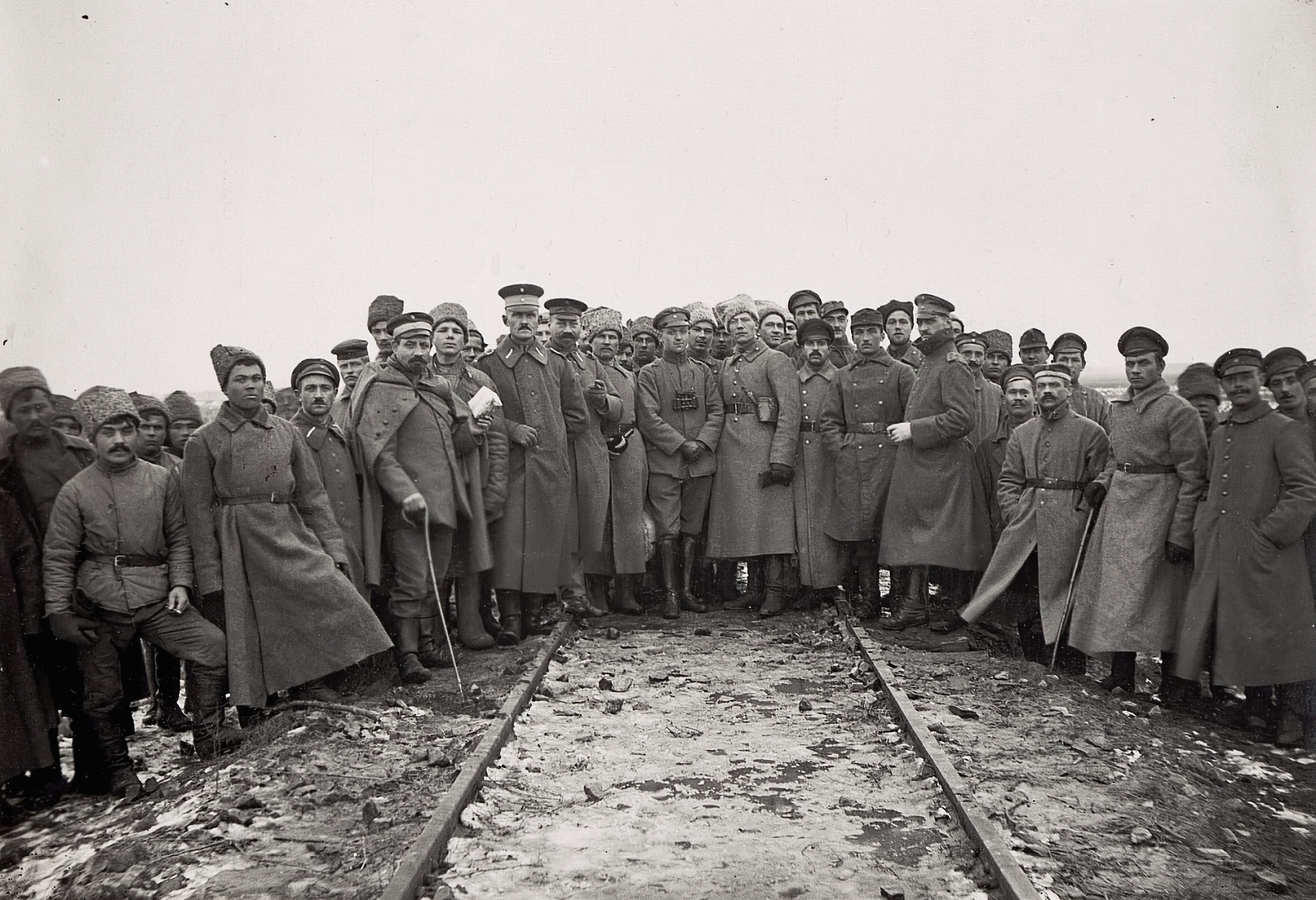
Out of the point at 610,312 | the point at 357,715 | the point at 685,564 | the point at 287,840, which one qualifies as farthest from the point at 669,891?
the point at 610,312

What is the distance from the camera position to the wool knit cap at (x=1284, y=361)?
224 inches

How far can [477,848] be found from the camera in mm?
3998

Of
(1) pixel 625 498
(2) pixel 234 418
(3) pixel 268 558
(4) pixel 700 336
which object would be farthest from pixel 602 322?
(3) pixel 268 558

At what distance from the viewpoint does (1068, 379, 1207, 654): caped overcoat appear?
235 inches

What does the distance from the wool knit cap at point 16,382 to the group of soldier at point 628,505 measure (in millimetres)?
11

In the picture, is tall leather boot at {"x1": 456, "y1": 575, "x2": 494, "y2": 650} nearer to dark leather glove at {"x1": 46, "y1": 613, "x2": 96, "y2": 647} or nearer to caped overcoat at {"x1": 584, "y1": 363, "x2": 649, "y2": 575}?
caped overcoat at {"x1": 584, "y1": 363, "x2": 649, "y2": 575}

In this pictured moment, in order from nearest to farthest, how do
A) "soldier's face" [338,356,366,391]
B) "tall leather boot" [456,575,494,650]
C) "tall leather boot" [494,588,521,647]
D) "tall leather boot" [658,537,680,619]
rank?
1. "tall leather boot" [456,575,494,650]
2. "tall leather boot" [494,588,521,647]
3. "soldier's face" [338,356,366,391]
4. "tall leather boot" [658,537,680,619]

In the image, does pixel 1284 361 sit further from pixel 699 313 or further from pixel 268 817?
pixel 268 817

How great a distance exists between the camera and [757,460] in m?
9.02

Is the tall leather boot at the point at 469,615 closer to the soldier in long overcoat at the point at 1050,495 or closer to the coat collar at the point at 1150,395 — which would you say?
the soldier in long overcoat at the point at 1050,495

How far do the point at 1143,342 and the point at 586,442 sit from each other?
167 inches

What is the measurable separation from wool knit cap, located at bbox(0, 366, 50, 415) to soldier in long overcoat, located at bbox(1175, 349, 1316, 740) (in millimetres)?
6023

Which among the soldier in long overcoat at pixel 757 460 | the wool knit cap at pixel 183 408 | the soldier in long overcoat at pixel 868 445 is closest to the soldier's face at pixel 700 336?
the soldier in long overcoat at pixel 757 460

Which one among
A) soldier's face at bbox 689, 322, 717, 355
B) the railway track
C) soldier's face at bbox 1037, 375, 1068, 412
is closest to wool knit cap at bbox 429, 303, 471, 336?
soldier's face at bbox 689, 322, 717, 355
